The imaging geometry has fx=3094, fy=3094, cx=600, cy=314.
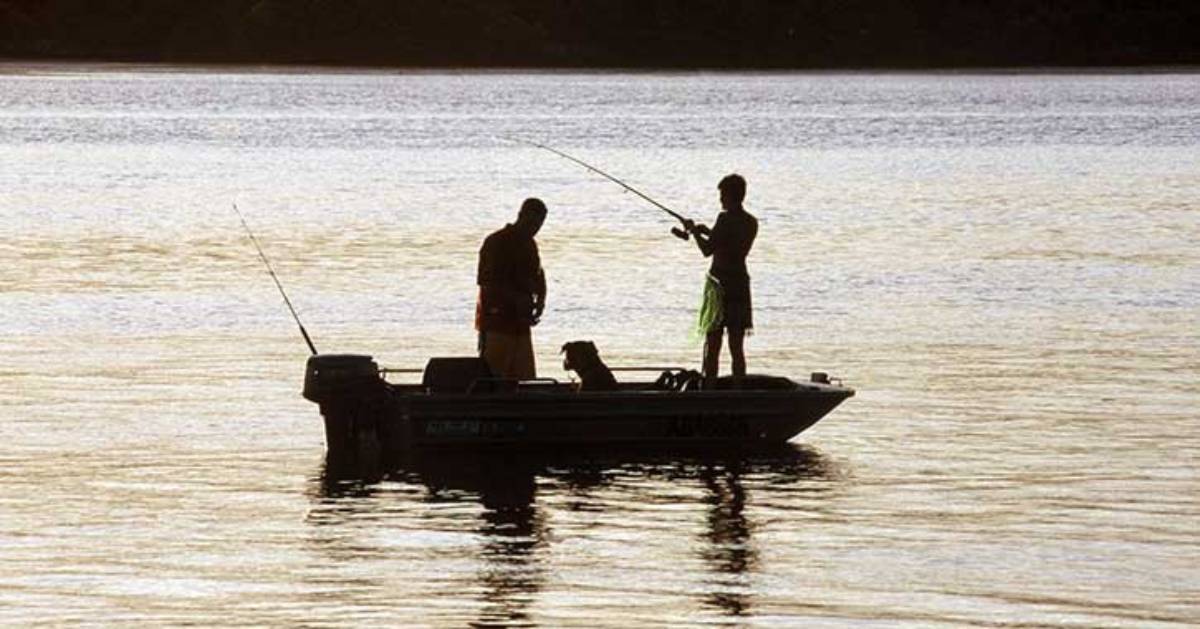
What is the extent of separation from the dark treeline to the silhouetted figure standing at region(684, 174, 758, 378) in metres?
137

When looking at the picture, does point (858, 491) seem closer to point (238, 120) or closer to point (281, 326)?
point (281, 326)

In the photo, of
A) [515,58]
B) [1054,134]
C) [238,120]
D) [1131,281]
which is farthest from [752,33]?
[1131,281]

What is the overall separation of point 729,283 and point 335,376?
271cm

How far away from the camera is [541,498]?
1752cm

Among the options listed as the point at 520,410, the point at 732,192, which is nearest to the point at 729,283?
the point at 732,192

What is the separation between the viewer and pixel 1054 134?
93.2 meters

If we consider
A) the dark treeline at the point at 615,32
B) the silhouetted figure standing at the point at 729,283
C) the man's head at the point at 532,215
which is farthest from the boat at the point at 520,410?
the dark treeline at the point at 615,32

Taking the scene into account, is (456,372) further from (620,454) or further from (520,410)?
(620,454)

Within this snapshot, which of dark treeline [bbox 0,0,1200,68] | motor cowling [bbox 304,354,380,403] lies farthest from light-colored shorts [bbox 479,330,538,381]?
dark treeline [bbox 0,0,1200,68]

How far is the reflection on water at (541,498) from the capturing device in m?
15.0

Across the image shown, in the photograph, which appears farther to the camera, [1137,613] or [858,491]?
[858,491]

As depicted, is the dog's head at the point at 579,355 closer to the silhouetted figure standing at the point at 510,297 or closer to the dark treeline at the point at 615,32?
the silhouetted figure standing at the point at 510,297

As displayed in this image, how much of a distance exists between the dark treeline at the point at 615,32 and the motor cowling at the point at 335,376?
13841 centimetres

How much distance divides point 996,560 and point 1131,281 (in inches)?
706
